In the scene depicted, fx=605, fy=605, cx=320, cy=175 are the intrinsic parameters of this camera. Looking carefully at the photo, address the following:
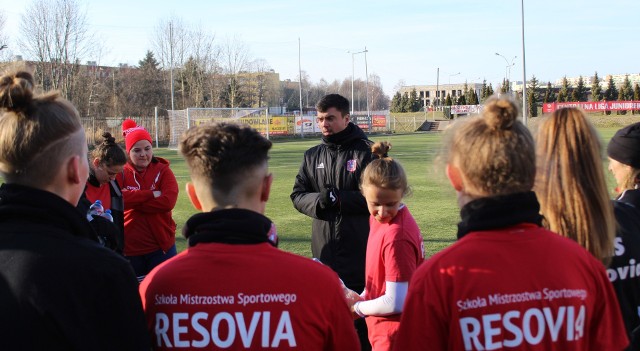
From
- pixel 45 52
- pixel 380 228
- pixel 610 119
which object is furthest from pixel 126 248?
pixel 610 119

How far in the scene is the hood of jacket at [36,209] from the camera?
6.10 feet

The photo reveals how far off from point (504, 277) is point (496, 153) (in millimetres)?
390

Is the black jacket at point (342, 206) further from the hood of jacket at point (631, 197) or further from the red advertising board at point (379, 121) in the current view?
the red advertising board at point (379, 121)

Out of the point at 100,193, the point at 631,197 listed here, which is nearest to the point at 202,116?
the point at 100,193

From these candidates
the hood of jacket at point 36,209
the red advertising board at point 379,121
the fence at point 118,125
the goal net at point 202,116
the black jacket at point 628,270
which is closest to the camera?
the hood of jacket at point 36,209

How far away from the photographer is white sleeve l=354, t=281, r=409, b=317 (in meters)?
3.20

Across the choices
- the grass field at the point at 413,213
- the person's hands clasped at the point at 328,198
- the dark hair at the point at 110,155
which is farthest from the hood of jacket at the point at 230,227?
the dark hair at the point at 110,155

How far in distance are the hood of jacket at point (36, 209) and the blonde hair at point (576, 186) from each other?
167cm

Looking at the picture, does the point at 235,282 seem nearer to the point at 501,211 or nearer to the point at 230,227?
the point at 230,227

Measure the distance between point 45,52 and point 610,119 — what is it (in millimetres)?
49621

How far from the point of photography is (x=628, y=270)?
2.52 m

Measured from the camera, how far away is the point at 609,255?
2309 millimetres

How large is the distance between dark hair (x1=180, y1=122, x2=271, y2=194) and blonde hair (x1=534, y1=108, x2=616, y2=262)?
1.09 metres

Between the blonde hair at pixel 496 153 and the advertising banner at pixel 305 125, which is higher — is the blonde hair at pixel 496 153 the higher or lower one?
the lower one
